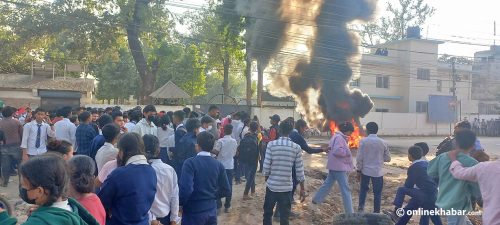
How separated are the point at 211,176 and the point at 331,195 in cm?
562

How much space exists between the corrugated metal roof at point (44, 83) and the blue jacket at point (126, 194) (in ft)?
82.1

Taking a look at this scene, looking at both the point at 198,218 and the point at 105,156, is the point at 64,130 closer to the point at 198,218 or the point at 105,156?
the point at 105,156

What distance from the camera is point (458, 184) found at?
462cm

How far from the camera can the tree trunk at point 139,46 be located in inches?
985

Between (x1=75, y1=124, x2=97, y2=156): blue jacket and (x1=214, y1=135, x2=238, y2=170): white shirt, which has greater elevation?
(x1=75, y1=124, x2=97, y2=156): blue jacket

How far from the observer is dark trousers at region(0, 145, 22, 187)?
9141 millimetres

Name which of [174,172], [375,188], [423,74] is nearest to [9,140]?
[174,172]

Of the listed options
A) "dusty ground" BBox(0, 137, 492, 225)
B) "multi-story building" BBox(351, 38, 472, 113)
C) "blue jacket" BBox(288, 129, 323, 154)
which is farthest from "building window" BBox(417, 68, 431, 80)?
"blue jacket" BBox(288, 129, 323, 154)

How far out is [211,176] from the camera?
4.64 metres

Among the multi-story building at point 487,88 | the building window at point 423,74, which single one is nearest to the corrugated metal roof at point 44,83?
the building window at point 423,74

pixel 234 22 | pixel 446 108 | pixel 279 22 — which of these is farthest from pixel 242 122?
pixel 446 108

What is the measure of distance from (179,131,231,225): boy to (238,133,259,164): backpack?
A: 4.00m

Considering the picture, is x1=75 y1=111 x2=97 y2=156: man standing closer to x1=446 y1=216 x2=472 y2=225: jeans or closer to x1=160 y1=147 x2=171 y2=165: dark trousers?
x1=160 y1=147 x2=171 y2=165: dark trousers

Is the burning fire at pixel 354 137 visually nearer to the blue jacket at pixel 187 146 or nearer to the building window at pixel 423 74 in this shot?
the blue jacket at pixel 187 146
